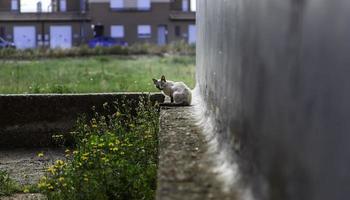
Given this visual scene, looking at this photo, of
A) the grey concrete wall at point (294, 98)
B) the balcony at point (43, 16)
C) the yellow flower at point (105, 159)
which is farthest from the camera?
the balcony at point (43, 16)

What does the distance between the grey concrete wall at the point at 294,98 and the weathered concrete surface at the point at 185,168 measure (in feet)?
0.67

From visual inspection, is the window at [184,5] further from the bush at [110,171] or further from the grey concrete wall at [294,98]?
the grey concrete wall at [294,98]

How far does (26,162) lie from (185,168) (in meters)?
6.55

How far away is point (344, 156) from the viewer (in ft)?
6.21

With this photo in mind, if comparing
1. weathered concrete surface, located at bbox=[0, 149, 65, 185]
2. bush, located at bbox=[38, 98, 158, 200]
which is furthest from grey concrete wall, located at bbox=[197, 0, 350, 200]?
weathered concrete surface, located at bbox=[0, 149, 65, 185]

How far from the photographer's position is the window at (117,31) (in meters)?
52.9

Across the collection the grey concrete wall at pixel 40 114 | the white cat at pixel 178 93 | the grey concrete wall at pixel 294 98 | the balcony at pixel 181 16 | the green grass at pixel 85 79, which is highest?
the balcony at pixel 181 16

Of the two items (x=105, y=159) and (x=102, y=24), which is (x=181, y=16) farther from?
(x=105, y=159)

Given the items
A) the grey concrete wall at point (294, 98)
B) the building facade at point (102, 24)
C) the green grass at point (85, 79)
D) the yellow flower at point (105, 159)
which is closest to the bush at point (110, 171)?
the yellow flower at point (105, 159)

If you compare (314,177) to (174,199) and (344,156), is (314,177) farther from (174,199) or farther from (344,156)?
(174,199)

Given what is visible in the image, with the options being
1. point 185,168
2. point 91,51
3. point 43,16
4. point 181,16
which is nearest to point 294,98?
point 185,168

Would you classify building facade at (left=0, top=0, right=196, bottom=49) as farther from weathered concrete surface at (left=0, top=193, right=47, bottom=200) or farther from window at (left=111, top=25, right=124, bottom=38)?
weathered concrete surface at (left=0, top=193, right=47, bottom=200)

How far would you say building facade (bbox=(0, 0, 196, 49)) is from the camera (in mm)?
53031

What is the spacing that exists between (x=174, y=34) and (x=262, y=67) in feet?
170
